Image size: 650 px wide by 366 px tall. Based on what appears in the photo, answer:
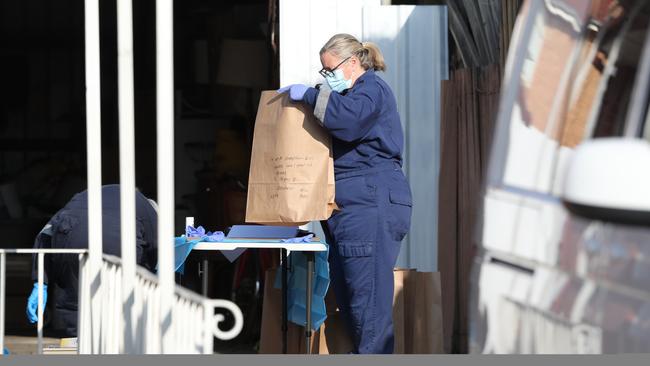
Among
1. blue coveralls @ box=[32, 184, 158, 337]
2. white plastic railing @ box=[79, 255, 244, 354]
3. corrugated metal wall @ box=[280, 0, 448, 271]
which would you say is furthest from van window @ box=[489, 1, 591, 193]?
corrugated metal wall @ box=[280, 0, 448, 271]

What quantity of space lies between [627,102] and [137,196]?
3690 mm

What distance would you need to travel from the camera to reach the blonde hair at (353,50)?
539cm

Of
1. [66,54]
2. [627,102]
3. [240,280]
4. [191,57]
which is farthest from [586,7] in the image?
[66,54]

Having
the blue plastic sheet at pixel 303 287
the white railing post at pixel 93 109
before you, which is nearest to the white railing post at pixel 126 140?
the white railing post at pixel 93 109

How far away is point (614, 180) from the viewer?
2229mm

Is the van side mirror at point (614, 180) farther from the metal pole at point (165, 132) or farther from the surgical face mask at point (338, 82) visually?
the surgical face mask at point (338, 82)

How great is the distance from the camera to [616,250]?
227cm

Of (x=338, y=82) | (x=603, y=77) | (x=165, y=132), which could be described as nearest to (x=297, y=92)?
(x=338, y=82)

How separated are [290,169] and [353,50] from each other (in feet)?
2.18

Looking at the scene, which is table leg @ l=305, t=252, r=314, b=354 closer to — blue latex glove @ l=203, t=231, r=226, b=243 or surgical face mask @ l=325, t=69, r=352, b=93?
blue latex glove @ l=203, t=231, r=226, b=243

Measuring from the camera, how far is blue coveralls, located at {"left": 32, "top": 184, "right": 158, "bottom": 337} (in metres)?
5.61

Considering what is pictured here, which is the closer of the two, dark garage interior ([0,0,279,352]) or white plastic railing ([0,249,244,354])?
white plastic railing ([0,249,244,354])

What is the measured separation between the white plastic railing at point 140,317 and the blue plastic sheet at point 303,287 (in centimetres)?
140

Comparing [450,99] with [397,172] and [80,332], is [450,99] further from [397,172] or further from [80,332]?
[80,332]
